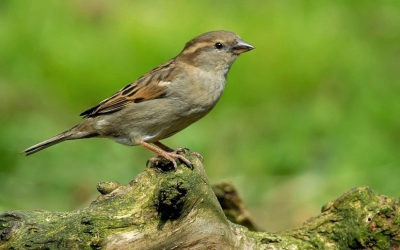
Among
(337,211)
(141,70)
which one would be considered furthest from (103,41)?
(337,211)

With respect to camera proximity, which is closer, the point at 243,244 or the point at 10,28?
the point at 243,244

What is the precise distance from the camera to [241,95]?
849 cm

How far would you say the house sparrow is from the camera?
18.1 ft

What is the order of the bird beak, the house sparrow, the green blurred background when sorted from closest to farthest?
1. the house sparrow
2. the bird beak
3. the green blurred background

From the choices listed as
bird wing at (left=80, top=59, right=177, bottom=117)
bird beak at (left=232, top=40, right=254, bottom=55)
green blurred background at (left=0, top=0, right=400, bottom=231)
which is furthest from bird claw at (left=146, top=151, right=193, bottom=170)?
green blurred background at (left=0, top=0, right=400, bottom=231)

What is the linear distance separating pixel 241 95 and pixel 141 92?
2.85 metres

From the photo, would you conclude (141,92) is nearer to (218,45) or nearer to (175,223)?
(218,45)

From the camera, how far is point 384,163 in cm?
723

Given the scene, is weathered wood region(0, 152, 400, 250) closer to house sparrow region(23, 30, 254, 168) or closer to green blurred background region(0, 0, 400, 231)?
house sparrow region(23, 30, 254, 168)

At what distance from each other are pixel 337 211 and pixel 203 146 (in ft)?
11.3

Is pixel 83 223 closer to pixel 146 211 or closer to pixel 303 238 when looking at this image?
pixel 146 211

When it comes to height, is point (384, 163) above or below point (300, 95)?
below

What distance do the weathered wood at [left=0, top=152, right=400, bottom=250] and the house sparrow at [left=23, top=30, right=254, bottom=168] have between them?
4.02 ft

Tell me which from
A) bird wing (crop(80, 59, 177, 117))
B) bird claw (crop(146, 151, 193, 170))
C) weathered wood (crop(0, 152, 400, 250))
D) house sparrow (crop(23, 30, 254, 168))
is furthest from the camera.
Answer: bird wing (crop(80, 59, 177, 117))
